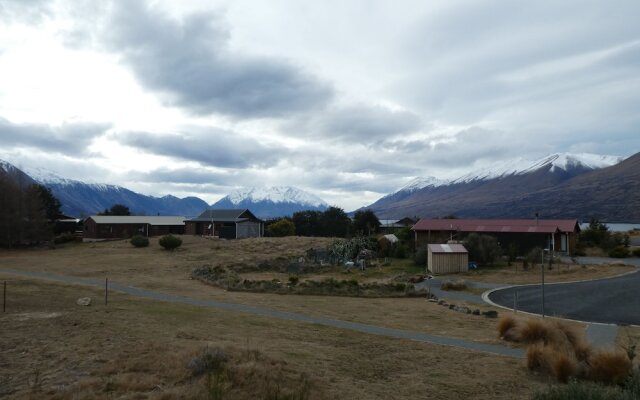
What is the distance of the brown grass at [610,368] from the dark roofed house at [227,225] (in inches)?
2487

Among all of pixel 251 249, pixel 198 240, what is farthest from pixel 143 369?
pixel 198 240

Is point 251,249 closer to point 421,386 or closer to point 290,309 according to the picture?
point 290,309

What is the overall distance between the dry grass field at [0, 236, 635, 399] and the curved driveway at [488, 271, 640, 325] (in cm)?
489

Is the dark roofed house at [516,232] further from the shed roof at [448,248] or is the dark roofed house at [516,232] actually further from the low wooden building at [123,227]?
the low wooden building at [123,227]

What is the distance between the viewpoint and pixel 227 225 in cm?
7269

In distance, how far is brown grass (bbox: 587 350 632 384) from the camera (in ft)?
32.8

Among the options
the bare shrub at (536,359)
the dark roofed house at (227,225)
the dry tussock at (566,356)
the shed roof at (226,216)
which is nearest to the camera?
the dry tussock at (566,356)

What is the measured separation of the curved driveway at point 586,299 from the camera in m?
21.4

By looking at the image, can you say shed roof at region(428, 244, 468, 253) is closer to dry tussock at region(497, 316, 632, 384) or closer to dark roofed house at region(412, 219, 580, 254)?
dark roofed house at region(412, 219, 580, 254)

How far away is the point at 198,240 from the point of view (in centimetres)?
6328

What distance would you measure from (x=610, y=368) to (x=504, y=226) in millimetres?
47458

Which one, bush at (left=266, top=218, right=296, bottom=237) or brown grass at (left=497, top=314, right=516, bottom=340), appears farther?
bush at (left=266, top=218, right=296, bottom=237)

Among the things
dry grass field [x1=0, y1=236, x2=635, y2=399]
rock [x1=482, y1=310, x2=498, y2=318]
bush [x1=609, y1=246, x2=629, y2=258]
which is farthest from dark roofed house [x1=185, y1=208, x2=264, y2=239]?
rock [x1=482, y1=310, x2=498, y2=318]

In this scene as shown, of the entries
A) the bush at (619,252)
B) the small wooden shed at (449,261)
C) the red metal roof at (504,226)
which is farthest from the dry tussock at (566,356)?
the bush at (619,252)
